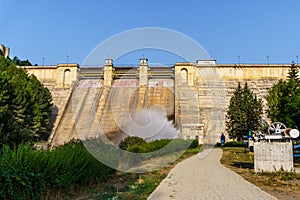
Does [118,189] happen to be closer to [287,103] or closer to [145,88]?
[287,103]

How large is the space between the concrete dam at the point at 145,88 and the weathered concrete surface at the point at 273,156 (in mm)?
23246

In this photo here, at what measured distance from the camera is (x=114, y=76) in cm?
4522

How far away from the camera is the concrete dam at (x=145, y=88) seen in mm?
37344

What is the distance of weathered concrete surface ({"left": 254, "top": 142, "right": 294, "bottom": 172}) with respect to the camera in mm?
10266

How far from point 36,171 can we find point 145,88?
3605cm

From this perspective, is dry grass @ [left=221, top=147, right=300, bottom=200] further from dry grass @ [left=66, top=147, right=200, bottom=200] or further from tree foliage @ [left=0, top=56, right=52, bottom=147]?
tree foliage @ [left=0, top=56, right=52, bottom=147]

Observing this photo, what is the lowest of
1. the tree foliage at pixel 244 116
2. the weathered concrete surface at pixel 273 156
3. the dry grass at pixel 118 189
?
the dry grass at pixel 118 189

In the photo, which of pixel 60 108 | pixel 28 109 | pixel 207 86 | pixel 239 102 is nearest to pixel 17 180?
pixel 28 109

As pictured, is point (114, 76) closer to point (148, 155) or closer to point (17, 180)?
point (148, 155)

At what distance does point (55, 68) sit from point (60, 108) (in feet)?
29.6

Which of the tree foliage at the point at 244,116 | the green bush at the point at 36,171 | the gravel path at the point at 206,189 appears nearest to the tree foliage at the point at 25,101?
the green bush at the point at 36,171

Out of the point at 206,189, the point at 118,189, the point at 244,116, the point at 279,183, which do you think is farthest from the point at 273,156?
the point at 244,116

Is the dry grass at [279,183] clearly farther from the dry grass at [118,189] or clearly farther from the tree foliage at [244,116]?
the tree foliage at [244,116]

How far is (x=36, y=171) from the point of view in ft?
18.7
